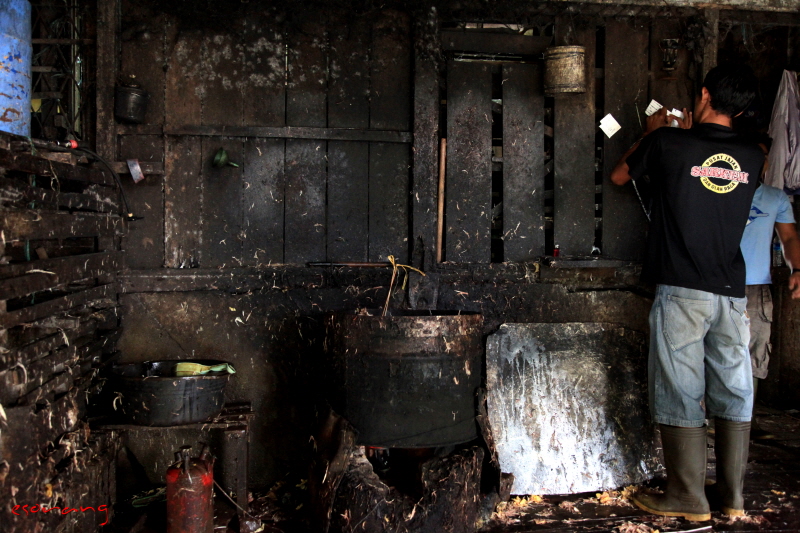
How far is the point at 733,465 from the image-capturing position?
323 centimetres

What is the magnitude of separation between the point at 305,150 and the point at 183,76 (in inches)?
31.8

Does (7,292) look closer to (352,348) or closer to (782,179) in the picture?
(352,348)

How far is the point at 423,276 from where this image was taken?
145 inches

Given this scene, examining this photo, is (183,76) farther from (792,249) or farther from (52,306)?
(792,249)

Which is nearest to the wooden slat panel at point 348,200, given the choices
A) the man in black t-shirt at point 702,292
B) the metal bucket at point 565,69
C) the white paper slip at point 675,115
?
the metal bucket at point 565,69

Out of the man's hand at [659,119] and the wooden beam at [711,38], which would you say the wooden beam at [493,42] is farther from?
the wooden beam at [711,38]

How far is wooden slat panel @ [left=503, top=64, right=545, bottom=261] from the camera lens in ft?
12.4

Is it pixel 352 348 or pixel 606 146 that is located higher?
pixel 606 146

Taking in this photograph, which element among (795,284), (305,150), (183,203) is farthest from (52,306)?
(795,284)

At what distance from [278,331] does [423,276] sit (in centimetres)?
94

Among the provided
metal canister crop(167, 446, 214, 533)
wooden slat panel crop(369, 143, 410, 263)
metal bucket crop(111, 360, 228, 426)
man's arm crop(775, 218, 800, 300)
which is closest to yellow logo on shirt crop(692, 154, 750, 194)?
man's arm crop(775, 218, 800, 300)

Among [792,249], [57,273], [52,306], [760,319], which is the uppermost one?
[792,249]

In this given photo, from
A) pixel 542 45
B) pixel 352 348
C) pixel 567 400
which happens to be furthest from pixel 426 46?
pixel 567 400

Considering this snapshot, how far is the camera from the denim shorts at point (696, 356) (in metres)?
3.18
